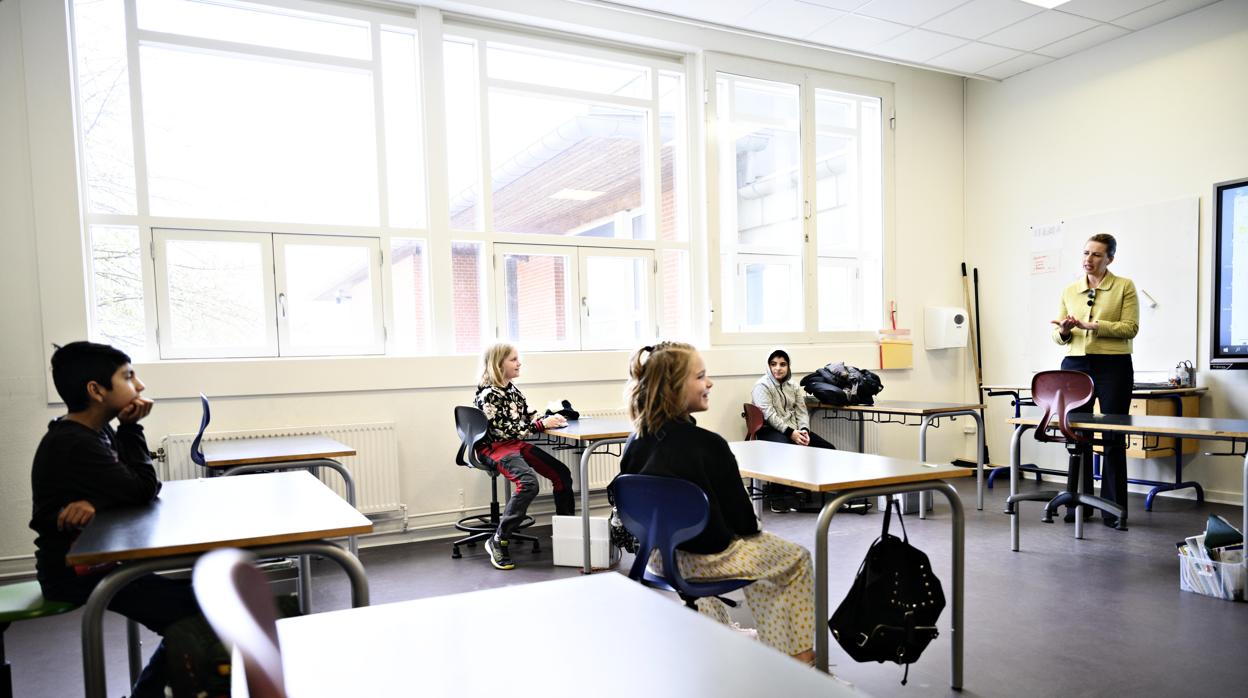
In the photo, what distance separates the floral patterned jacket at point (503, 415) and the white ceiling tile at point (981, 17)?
13.7 ft

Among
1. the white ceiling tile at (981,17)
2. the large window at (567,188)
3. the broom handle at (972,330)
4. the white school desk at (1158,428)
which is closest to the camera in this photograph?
the white school desk at (1158,428)

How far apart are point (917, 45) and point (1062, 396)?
3.25 meters

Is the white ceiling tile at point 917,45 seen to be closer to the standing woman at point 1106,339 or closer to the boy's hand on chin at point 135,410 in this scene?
the standing woman at point 1106,339

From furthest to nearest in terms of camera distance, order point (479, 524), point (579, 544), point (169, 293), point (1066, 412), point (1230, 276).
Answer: point (1230, 276)
point (479, 524)
point (169, 293)
point (1066, 412)
point (579, 544)

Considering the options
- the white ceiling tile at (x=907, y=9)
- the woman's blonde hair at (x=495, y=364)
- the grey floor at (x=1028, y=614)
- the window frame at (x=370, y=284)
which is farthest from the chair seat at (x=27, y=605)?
the white ceiling tile at (x=907, y=9)

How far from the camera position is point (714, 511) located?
213cm

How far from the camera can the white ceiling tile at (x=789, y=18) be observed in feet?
17.2

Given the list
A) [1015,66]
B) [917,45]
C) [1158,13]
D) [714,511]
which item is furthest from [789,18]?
[714,511]

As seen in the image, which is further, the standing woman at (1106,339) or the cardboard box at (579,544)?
the standing woman at (1106,339)

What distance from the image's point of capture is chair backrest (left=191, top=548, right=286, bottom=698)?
481 millimetres

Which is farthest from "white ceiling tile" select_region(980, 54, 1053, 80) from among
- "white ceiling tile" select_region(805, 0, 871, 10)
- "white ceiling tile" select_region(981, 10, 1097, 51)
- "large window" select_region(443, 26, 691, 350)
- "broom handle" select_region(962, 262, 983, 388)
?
"large window" select_region(443, 26, 691, 350)

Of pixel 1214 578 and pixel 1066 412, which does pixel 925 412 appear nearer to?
pixel 1066 412

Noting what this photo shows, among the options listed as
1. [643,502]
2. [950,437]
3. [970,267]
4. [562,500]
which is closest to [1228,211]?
[970,267]

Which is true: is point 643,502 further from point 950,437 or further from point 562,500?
point 950,437
